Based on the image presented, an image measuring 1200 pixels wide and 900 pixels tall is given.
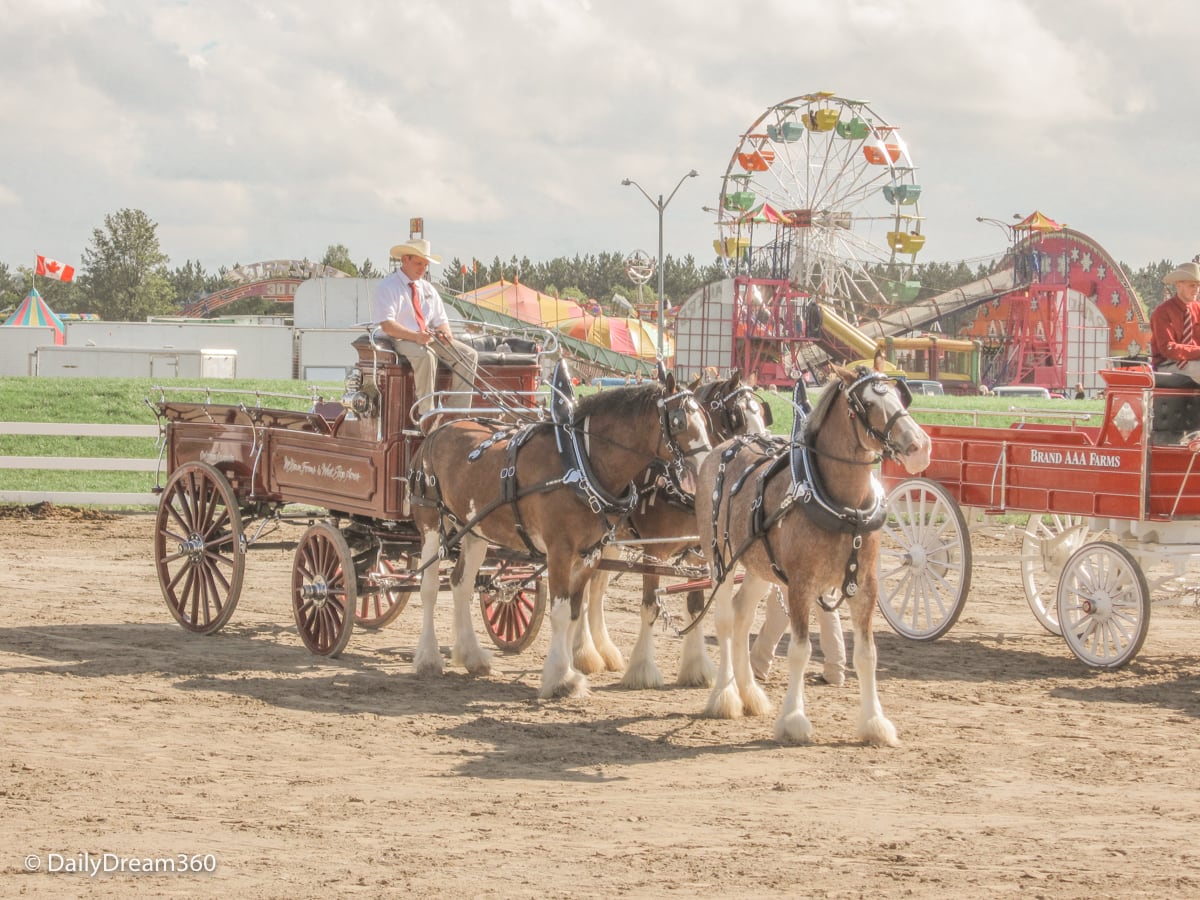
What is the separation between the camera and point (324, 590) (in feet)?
33.4

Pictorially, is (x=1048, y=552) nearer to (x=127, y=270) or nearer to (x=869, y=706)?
(x=869, y=706)

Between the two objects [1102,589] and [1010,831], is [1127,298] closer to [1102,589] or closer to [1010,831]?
[1102,589]

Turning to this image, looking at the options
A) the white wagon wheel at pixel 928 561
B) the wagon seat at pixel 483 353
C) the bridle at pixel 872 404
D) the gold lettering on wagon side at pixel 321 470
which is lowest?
the white wagon wheel at pixel 928 561

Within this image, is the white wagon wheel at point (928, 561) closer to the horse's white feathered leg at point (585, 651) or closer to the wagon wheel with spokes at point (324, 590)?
the horse's white feathered leg at point (585, 651)

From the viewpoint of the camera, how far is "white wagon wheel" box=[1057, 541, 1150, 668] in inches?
384

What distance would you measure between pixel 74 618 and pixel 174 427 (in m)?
1.77

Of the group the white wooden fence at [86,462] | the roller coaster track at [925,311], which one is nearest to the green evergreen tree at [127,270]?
the roller coaster track at [925,311]

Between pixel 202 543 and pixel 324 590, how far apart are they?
1.66m

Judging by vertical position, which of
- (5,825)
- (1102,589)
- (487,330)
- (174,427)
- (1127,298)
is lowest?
(5,825)

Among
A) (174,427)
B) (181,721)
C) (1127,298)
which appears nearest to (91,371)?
(174,427)

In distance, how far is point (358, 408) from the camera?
1045 cm

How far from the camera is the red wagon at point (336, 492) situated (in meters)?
10.2

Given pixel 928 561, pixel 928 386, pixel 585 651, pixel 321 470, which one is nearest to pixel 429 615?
pixel 585 651

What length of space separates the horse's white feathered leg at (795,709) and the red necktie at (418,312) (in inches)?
149
